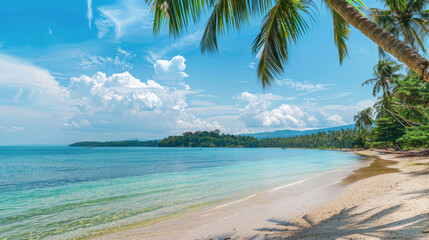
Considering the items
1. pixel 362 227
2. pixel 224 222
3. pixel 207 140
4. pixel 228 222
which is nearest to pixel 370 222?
pixel 362 227

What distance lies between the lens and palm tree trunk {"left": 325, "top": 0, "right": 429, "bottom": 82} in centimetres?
223

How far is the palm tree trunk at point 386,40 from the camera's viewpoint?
223 centimetres

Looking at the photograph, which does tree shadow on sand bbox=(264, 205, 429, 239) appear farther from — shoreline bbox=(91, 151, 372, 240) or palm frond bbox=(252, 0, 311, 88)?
palm frond bbox=(252, 0, 311, 88)

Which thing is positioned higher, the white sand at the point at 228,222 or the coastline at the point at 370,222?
the coastline at the point at 370,222

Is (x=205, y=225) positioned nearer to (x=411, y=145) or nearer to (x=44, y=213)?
(x=44, y=213)

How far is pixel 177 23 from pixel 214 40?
3.18 ft

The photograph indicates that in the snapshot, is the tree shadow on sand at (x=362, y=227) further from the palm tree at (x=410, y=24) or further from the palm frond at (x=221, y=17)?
the palm tree at (x=410, y=24)

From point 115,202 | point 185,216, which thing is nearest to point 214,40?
point 185,216

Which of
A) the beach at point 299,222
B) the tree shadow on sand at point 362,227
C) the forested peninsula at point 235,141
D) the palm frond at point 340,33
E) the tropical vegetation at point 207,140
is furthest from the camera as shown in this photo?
the tropical vegetation at point 207,140

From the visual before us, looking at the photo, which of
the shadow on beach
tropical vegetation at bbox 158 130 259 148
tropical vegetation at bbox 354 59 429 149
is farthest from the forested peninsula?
the shadow on beach

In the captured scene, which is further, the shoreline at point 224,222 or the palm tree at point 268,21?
the shoreline at point 224,222

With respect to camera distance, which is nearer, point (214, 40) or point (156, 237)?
point (214, 40)

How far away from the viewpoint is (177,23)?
3.17m

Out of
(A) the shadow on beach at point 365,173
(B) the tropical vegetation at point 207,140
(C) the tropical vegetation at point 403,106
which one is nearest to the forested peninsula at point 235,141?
(B) the tropical vegetation at point 207,140
